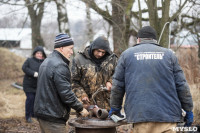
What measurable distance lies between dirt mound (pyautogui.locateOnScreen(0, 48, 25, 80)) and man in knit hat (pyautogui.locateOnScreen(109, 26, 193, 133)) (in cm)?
1558

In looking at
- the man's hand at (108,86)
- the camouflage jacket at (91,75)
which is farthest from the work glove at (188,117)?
the camouflage jacket at (91,75)

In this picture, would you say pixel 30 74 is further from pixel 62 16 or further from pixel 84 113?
pixel 62 16

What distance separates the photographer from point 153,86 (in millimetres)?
3545

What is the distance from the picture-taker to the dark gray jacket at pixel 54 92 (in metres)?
3.95

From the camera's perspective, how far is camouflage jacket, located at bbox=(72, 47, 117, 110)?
519cm

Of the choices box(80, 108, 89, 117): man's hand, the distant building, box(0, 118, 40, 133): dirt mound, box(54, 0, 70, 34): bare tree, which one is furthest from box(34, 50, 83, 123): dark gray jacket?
the distant building

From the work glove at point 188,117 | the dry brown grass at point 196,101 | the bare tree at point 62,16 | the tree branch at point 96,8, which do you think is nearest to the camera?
the work glove at point 188,117

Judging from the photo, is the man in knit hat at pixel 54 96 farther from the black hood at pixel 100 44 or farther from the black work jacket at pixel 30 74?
the black work jacket at pixel 30 74

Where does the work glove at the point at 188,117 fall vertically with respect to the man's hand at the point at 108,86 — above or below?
below

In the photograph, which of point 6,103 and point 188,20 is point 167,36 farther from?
point 6,103

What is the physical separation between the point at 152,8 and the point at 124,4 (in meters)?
1.29

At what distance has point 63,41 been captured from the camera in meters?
4.24

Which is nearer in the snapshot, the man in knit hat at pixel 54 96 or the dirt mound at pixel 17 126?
the man in knit hat at pixel 54 96

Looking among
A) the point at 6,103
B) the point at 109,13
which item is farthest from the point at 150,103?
the point at 6,103
